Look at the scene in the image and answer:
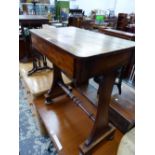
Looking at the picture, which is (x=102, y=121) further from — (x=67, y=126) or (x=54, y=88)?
(x=54, y=88)

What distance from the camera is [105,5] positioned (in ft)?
21.6

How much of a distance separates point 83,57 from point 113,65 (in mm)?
228

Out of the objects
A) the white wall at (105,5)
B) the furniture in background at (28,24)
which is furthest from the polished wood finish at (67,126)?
the white wall at (105,5)

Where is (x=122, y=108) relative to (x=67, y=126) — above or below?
above

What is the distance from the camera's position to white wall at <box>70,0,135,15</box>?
5.82m

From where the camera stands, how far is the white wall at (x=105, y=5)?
5.82 m

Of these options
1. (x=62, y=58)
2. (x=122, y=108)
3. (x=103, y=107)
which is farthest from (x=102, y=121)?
(x=62, y=58)

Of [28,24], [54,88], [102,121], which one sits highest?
[28,24]

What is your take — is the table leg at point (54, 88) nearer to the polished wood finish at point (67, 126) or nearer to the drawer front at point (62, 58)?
the polished wood finish at point (67, 126)

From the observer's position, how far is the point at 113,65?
30.0 inches
